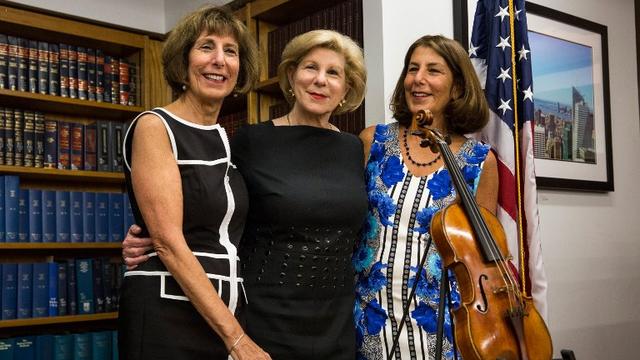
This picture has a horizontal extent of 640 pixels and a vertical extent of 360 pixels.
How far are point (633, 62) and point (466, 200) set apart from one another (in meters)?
1.94

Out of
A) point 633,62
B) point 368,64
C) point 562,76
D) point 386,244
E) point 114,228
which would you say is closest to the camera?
point 386,244

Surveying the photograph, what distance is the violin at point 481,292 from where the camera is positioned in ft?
4.35

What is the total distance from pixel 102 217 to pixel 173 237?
2097 millimetres

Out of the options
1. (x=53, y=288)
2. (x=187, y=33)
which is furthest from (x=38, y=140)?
(x=187, y=33)

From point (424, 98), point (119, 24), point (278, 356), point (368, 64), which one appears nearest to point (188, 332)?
point (278, 356)

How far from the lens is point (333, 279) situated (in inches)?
63.4

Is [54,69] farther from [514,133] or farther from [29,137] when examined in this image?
[514,133]

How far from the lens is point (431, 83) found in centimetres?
177

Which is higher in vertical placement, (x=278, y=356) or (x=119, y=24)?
(x=119, y=24)

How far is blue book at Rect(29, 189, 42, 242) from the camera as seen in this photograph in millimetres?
3070

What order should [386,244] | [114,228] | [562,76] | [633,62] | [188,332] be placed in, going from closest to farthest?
[188,332] → [386,244] → [562,76] → [633,62] → [114,228]

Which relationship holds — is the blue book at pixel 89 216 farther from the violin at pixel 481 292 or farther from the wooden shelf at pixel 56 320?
the violin at pixel 481 292

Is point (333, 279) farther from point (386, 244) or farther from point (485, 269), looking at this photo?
point (485, 269)

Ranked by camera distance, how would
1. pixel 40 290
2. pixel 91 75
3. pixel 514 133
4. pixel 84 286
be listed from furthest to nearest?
pixel 91 75
pixel 84 286
pixel 40 290
pixel 514 133
